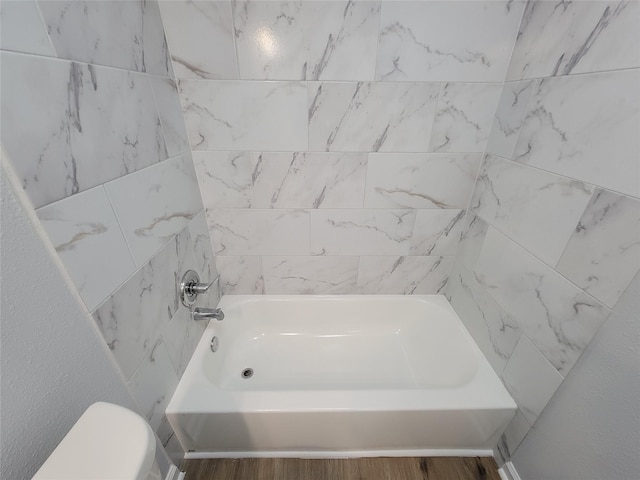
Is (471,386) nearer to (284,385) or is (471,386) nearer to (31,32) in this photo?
(284,385)

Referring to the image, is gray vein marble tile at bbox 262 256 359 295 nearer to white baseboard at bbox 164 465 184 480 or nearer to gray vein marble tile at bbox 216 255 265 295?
gray vein marble tile at bbox 216 255 265 295

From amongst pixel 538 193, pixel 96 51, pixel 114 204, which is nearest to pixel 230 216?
pixel 114 204

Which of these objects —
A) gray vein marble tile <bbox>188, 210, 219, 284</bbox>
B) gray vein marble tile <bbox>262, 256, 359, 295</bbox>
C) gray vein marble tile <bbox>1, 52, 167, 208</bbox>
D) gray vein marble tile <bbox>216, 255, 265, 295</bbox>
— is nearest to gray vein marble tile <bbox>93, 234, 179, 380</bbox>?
gray vein marble tile <bbox>188, 210, 219, 284</bbox>

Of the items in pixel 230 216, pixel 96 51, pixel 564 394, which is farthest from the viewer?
pixel 230 216

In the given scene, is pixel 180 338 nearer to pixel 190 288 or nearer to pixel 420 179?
pixel 190 288

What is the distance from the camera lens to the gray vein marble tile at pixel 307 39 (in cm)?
96

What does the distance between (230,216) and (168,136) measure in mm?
440

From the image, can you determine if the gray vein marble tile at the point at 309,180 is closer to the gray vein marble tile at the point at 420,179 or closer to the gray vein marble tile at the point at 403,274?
the gray vein marble tile at the point at 420,179

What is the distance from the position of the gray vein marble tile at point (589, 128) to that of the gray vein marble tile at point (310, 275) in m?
0.90

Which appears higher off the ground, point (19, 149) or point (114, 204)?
point (19, 149)

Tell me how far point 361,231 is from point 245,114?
758 mm

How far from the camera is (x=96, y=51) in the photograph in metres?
0.67

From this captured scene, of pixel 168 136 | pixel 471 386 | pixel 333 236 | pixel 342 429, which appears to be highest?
pixel 168 136

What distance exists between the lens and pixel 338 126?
1136 mm
